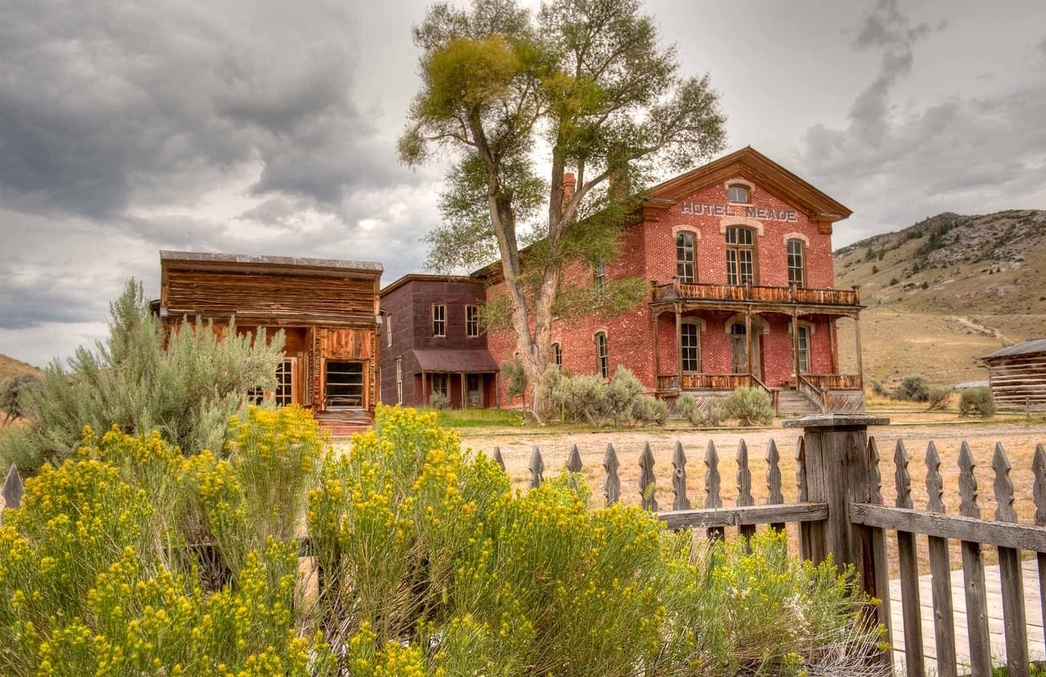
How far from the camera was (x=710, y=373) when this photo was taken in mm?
28188

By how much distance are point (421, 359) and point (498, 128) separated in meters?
12.6

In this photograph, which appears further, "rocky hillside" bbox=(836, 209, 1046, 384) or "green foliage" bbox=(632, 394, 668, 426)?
"rocky hillside" bbox=(836, 209, 1046, 384)

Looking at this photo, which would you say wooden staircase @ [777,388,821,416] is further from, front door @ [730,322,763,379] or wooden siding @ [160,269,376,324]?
wooden siding @ [160,269,376,324]

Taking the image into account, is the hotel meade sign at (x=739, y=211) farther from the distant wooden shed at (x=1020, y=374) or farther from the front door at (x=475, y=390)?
the front door at (x=475, y=390)

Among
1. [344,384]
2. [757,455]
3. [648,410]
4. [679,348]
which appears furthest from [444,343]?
[757,455]

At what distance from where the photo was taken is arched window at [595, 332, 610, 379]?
99.7ft

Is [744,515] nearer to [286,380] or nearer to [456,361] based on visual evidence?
[286,380]

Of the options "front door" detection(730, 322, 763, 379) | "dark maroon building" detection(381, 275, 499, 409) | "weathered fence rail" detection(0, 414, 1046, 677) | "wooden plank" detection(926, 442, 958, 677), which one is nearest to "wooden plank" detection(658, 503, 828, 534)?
"weathered fence rail" detection(0, 414, 1046, 677)

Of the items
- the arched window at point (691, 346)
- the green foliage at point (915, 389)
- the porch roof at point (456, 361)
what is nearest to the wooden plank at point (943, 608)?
the arched window at point (691, 346)

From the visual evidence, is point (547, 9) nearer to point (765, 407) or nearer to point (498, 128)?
point (498, 128)

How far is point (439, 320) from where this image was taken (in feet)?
123

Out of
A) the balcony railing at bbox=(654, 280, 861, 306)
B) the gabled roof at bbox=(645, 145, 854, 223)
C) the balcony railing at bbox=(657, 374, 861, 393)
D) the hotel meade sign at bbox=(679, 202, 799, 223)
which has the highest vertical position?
the gabled roof at bbox=(645, 145, 854, 223)

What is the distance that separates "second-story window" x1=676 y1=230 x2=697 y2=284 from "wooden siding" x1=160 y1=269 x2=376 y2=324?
12299 mm

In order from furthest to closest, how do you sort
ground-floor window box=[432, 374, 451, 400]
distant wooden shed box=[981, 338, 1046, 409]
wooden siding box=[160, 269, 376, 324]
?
ground-floor window box=[432, 374, 451, 400] < distant wooden shed box=[981, 338, 1046, 409] < wooden siding box=[160, 269, 376, 324]
